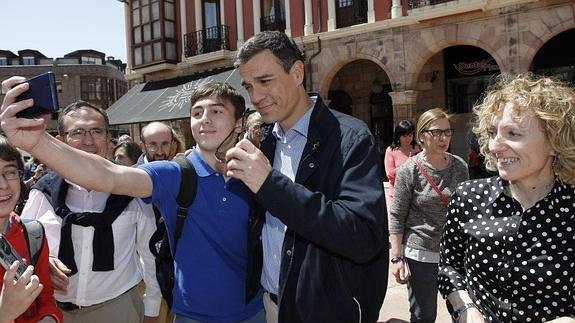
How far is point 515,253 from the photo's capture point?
1752mm

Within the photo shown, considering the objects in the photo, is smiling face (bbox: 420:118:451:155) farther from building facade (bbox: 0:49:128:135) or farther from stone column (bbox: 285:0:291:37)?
building facade (bbox: 0:49:128:135)

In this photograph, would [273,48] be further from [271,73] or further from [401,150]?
[401,150]

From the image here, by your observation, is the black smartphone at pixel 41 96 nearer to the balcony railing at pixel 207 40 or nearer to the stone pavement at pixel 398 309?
the stone pavement at pixel 398 309

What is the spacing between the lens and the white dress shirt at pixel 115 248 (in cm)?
246

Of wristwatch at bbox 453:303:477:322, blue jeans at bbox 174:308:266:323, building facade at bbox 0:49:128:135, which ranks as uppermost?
building facade at bbox 0:49:128:135

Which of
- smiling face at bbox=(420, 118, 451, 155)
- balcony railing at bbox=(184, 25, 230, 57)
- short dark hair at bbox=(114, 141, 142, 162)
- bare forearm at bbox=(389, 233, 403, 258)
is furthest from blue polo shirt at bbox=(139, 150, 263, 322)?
balcony railing at bbox=(184, 25, 230, 57)

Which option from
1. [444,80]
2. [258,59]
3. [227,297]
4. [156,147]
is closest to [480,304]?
[227,297]

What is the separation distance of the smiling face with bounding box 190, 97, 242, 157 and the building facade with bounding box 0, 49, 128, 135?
1807 inches

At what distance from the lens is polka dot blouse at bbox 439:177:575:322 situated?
5.56 feet

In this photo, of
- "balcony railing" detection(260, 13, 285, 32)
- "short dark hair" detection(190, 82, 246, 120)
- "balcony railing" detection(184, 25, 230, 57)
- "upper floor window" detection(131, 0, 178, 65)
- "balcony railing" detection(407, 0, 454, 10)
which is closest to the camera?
"short dark hair" detection(190, 82, 246, 120)

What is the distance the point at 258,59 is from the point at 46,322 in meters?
1.35

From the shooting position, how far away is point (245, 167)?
1535mm

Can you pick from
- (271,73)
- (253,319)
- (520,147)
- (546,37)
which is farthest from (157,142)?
(546,37)

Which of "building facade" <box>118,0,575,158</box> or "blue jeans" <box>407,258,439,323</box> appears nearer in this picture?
"blue jeans" <box>407,258,439,323</box>
